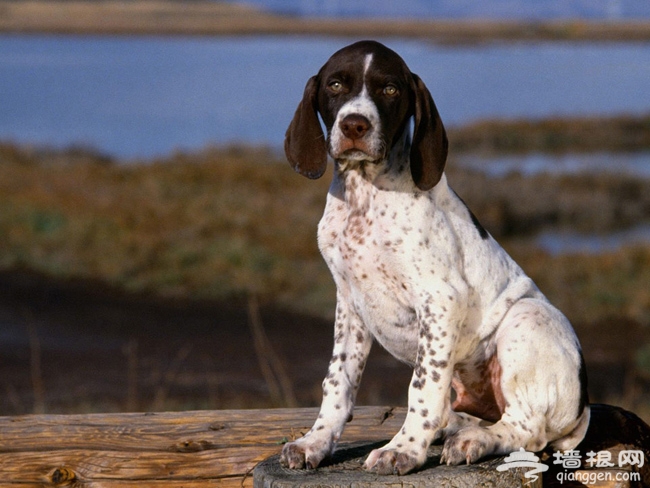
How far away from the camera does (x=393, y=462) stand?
3879 mm

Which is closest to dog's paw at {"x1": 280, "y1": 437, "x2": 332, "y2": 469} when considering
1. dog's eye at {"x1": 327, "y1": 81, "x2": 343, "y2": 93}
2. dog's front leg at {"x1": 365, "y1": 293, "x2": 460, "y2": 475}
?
dog's front leg at {"x1": 365, "y1": 293, "x2": 460, "y2": 475}

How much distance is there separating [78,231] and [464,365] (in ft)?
36.9

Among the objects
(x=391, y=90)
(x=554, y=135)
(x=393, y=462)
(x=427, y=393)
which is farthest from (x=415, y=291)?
(x=554, y=135)

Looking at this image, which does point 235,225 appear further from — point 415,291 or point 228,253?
point 415,291

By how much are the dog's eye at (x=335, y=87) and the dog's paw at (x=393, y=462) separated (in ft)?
4.53

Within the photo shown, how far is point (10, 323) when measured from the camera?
38.5 ft

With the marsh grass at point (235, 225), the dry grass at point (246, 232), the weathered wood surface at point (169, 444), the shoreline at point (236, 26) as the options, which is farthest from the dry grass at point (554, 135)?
the shoreline at point (236, 26)

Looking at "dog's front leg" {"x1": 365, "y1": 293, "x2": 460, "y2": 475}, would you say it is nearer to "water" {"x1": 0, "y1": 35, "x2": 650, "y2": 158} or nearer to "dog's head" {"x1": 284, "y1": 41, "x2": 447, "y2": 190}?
"dog's head" {"x1": 284, "y1": 41, "x2": 447, "y2": 190}

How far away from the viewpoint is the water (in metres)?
37.5

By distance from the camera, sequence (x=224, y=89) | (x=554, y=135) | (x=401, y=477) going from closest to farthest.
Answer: (x=401, y=477) < (x=554, y=135) < (x=224, y=89)

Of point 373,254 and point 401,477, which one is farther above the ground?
point 373,254

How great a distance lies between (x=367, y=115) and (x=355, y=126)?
0.07 metres

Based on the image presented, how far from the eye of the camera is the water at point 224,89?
37469 mm

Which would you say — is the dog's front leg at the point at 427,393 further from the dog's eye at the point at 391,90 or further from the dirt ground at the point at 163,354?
the dirt ground at the point at 163,354
